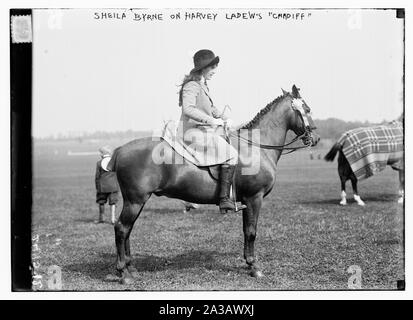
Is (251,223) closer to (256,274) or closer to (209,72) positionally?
(256,274)

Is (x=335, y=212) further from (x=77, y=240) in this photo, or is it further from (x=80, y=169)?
(x=80, y=169)

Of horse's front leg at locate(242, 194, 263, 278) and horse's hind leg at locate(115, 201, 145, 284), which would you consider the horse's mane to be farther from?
horse's hind leg at locate(115, 201, 145, 284)

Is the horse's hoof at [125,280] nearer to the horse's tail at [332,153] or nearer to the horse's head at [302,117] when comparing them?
the horse's head at [302,117]

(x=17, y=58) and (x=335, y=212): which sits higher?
(x=17, y=58)

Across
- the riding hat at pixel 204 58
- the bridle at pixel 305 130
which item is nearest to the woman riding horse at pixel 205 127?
the riding hat at pixel 204 58

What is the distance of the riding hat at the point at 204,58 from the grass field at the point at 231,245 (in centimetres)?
309

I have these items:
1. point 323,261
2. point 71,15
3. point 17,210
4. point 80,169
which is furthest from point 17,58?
point 80,169

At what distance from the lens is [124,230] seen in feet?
22.8

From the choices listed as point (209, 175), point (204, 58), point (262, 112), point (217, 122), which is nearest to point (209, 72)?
point (204, 58)

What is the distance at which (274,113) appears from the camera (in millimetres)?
7551

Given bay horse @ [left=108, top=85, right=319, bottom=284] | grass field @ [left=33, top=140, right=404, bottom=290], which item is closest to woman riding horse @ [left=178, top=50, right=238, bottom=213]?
bay horse @ [left=108, top=85, right=319, bottom=284]

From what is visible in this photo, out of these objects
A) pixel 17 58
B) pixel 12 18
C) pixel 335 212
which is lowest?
pixel 335 212

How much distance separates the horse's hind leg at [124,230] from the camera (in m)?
6.91
